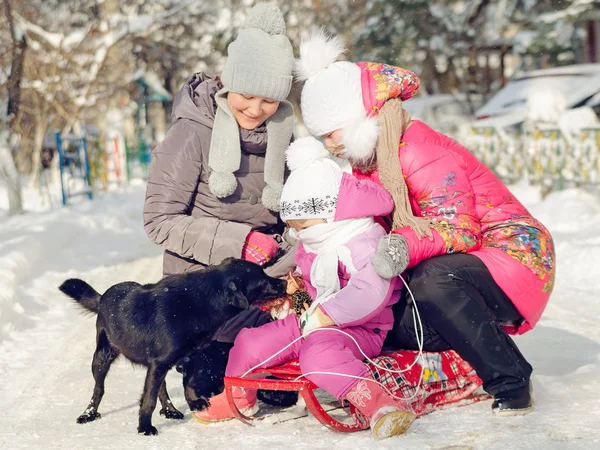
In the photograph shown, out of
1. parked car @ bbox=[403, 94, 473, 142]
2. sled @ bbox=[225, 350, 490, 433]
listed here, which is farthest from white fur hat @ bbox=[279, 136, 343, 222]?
parked car @ bbox=[403, 94, 473, 142]

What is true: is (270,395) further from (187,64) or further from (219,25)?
(219,25)

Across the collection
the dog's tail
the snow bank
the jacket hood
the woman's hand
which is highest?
the jacket hood

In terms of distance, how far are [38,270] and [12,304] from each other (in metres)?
1.71

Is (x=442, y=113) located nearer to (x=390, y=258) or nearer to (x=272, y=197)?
(x=272, y=197)

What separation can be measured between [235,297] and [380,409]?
0.76 meters

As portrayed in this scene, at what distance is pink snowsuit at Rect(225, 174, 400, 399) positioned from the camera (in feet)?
10.5

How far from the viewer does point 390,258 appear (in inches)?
126

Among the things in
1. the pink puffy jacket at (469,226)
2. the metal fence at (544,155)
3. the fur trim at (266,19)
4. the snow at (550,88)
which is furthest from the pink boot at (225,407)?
the snow at (550,88)

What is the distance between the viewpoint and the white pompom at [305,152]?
352 centimetres

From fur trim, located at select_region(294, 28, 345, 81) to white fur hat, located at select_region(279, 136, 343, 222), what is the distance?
14.8 inches

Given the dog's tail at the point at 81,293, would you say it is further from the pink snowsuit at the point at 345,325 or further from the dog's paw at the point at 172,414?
the pink snowsuit at the point at 345,325

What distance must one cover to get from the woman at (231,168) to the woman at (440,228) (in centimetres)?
27

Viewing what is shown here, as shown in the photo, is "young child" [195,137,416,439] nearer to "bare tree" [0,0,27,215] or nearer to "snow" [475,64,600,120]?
"bare tree" [0,0,27,215]

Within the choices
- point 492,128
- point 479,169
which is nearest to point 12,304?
point 479,169
